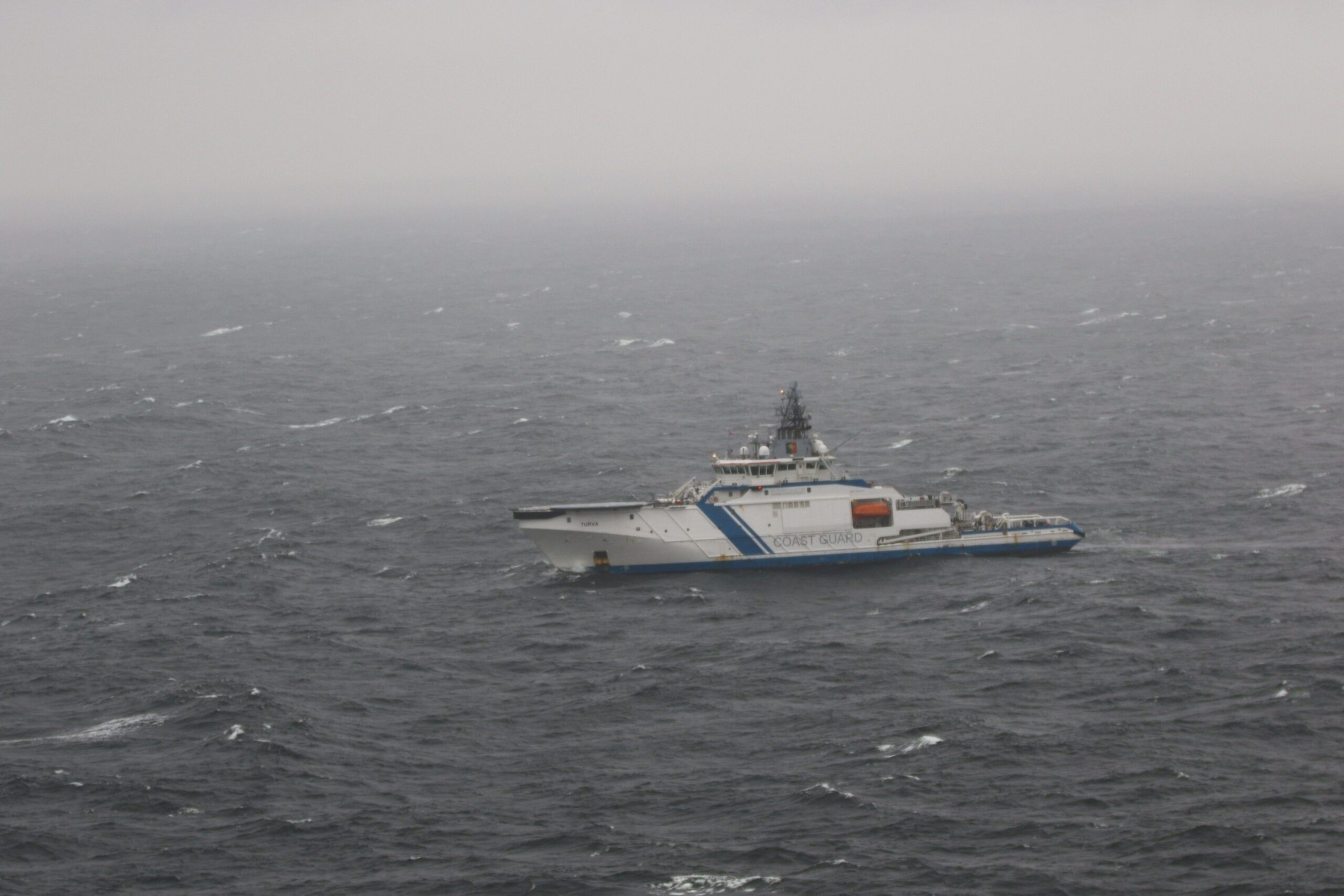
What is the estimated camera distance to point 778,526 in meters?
85.7

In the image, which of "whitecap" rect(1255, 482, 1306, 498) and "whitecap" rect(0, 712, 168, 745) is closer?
"whitecap" rect(0, 712, 168, 745)

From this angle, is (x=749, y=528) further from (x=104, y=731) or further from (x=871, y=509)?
(x=104, y=731)

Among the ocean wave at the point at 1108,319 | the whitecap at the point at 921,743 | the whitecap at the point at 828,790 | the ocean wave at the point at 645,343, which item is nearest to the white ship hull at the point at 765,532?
the whitecap at the point at 921,743

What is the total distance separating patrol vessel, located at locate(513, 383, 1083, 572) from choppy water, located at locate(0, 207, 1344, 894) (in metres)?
1.65

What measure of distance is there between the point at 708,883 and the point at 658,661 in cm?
2176

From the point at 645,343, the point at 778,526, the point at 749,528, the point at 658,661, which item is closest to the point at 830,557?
the point at 778,526

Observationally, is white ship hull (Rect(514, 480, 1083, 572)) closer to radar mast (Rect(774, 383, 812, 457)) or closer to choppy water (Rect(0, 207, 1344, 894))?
choppy water (Rect(0, 207, 1344, 894))

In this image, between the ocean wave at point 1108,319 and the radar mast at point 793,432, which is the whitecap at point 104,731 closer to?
the radar mast at point 793,432

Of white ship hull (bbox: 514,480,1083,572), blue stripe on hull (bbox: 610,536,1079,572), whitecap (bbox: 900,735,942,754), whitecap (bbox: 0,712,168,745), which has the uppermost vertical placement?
white ship hull (bbox: 514,480,1083,572)

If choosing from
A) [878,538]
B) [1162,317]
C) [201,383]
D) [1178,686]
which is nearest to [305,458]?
[201,383]

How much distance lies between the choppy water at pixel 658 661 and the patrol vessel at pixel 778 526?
64.8 inches

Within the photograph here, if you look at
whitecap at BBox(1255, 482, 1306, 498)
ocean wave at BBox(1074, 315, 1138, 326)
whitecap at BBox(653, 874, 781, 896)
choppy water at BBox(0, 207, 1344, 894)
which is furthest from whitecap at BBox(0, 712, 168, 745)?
ocean wave at BBox(1074, 315, 1138, 326)

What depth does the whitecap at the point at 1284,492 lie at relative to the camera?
92812mm

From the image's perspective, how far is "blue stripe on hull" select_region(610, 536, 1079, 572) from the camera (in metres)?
85.4
